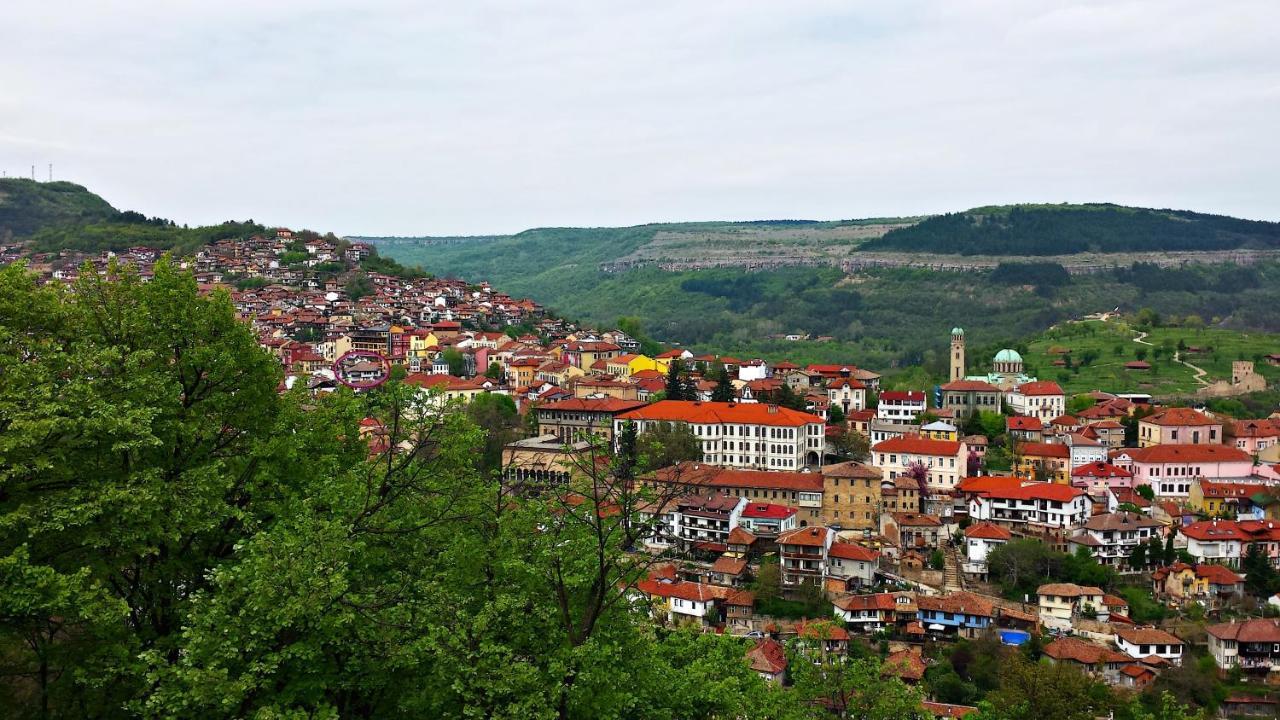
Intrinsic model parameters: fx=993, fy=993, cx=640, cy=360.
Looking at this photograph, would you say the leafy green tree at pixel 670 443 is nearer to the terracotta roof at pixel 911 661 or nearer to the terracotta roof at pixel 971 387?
Answer: the terracotta roof at pixel 911 661

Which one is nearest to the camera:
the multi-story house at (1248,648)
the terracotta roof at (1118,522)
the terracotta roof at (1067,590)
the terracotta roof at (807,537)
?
the multi-story house at (1248,648)

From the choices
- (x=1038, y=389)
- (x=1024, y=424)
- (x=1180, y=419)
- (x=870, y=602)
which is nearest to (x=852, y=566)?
(x=870, y=602)

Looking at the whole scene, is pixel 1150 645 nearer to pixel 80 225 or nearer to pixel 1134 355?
pixel 1134 355

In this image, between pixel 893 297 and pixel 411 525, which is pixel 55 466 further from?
pixel 893 297

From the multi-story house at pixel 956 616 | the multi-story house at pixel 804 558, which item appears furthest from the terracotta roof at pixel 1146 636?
the multi-story house at pixel 804 558

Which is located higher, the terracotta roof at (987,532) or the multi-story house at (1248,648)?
the terracotta roof at (987,532)

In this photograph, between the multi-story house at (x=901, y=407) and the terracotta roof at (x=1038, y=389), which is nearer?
the multi-story house at (x=901, y=407)

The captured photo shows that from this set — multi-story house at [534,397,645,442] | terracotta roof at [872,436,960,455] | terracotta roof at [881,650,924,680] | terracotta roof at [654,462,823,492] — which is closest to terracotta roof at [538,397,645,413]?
multi-story house at [534,397,645,442]

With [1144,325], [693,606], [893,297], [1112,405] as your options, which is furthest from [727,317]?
[693,606]
